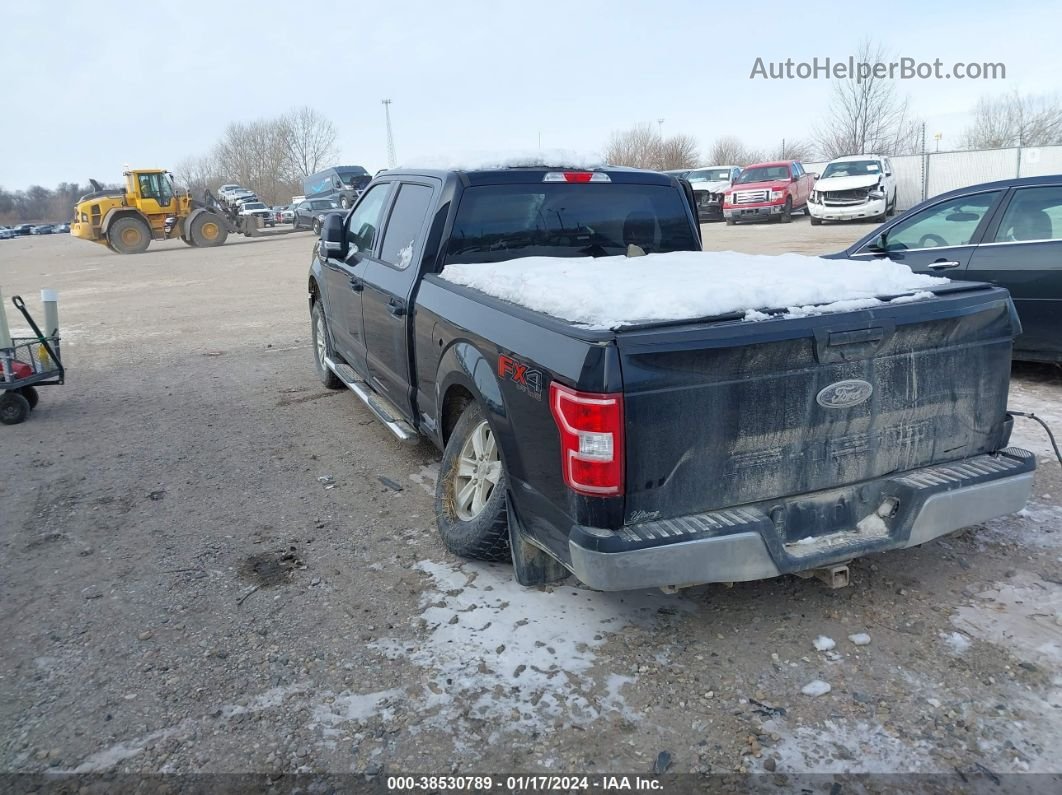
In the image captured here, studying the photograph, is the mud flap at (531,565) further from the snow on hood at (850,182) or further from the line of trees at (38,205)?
the line of trees at (38,205)

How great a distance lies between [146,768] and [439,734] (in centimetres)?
91

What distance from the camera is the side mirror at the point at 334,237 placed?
5.55 m

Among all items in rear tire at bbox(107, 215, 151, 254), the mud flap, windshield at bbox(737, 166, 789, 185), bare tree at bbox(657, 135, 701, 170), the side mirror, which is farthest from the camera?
bare tree at bbox(657, 135, 701, 170)

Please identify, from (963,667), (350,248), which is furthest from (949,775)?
(350,248)

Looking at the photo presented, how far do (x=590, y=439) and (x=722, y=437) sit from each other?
470mm

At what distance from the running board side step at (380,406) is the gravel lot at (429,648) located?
0.37 m

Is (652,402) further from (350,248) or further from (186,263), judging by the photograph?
(186,263)

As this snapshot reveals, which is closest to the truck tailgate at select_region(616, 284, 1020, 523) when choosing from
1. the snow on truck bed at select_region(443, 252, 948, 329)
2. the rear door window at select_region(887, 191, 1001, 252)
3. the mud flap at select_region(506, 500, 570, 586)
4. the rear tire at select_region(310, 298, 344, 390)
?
the snow on truck bed at select_region(443, 252, 948, 329)

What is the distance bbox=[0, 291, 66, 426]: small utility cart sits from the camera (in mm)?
6430

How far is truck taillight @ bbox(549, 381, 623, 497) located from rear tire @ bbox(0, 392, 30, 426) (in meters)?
5.57

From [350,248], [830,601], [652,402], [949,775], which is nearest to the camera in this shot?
[949,775]

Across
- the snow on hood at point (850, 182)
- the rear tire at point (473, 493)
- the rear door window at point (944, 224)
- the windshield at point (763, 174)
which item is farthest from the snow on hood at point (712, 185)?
the rear tire at point (473, 493)

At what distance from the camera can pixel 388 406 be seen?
5.16m

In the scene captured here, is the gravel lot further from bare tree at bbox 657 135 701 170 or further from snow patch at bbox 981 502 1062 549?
bare tree at bbox 657 135 701 170
